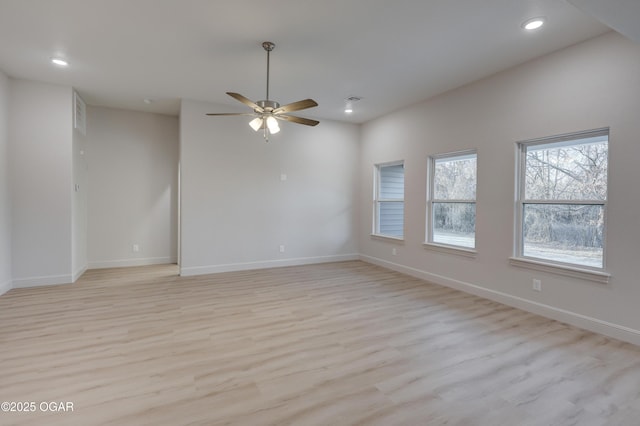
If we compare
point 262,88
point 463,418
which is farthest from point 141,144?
point 463,418

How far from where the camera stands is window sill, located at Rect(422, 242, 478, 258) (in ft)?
13.9

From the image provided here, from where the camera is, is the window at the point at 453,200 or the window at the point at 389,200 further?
the window at the point at 389,200

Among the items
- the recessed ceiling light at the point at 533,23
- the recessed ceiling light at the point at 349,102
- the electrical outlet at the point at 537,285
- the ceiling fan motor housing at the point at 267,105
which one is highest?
the recessed ceiling light at the point at 349,102

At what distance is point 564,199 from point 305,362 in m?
3.18

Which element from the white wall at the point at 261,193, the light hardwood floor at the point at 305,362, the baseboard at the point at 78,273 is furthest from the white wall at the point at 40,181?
the white wall at the point at 261,193

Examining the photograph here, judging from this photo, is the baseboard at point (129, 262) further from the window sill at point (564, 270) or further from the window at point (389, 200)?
the window sill at point (564, 270)

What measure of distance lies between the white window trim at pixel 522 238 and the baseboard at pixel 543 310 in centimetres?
40

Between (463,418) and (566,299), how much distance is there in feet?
7.46

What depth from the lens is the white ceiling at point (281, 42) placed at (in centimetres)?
263

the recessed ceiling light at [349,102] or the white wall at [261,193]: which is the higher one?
the recessed ceiling light at [349,102]

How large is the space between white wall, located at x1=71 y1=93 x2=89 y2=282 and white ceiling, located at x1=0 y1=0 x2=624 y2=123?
0.99 m

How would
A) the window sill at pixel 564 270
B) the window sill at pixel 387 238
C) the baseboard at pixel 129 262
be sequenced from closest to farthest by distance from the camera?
the window sill at pixel 564 270, the window sill at pixel 387 238, the baseboard at pixel 129 262

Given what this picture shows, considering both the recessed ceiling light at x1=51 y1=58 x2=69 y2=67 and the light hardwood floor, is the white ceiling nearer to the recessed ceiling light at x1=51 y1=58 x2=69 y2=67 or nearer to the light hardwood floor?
the recessed ceiling light at x1=51 y1=58 x2=69 y2=67

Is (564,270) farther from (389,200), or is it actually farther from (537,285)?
(389,200)
